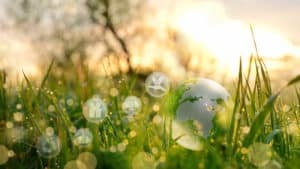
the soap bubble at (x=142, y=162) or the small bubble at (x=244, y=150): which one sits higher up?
the small bubble at (x=244, y=150)

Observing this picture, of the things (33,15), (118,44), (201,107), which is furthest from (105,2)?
(201,107)

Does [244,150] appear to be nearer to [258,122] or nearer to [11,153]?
[258,122]

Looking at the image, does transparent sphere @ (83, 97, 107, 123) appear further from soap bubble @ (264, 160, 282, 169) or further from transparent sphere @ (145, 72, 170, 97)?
soap bubble @ (264, 160, 282, 169)

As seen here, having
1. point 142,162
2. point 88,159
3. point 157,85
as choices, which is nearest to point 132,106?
point 157,85

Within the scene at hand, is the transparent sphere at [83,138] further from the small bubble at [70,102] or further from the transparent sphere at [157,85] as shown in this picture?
the small bubble at [70,102]

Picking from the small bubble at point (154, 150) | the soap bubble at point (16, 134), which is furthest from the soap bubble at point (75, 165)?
the soap bubble at point (16, 134)

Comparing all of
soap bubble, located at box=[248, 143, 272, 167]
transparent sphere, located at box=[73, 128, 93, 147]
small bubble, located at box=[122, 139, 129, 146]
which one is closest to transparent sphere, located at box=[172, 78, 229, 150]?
small bubble, located at box=[122, 139, 129, 146]

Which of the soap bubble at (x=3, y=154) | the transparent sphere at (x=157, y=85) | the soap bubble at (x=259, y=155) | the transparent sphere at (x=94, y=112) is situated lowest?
the soap bubble at (x=3, y=154)
